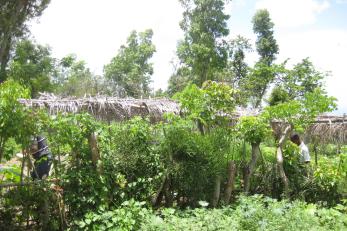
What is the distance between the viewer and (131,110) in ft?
28.0

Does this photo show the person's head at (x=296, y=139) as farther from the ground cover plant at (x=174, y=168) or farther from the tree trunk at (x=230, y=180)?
the tree trunk at (x=230, y=180)

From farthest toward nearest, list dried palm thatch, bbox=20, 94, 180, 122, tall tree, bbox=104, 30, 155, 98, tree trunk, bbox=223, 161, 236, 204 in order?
tall tree, bbox=104, 30, 155, 98 → dried palm thatch, bbox=20, 94, 180, 122 → tree trunk, bbox=223, 161, 236, 204

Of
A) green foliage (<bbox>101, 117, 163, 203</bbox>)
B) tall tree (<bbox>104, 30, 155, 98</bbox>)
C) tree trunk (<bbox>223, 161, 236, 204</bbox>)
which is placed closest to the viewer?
green foliage (<bbox>101, 117, 163, 203</bbox>)

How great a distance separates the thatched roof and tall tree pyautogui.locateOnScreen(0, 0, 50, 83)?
12.8 metres

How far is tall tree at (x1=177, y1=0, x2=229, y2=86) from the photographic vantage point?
21594mm

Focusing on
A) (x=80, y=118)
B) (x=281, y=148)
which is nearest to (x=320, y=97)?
(x=281, y=148)

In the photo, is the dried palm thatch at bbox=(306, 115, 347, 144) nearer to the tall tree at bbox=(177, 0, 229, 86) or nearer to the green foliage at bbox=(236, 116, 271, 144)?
the green foliage at bbox=(236, 116, 271, 144)

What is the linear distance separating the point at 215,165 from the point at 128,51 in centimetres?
2668

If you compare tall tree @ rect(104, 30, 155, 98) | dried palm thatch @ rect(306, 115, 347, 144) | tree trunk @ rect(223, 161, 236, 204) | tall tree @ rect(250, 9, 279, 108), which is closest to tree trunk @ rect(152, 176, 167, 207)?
tree trunk @ rect(223, 161, 236, 204)

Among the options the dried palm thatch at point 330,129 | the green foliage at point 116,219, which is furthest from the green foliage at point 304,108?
the green foliage at point 116,219

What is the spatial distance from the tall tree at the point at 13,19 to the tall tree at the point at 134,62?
10371mm

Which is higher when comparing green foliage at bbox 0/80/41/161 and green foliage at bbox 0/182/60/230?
green foliage at bbox 0/80/41/161

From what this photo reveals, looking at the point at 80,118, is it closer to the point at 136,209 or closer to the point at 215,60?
the point at 136,209

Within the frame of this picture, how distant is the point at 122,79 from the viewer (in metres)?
31.2
